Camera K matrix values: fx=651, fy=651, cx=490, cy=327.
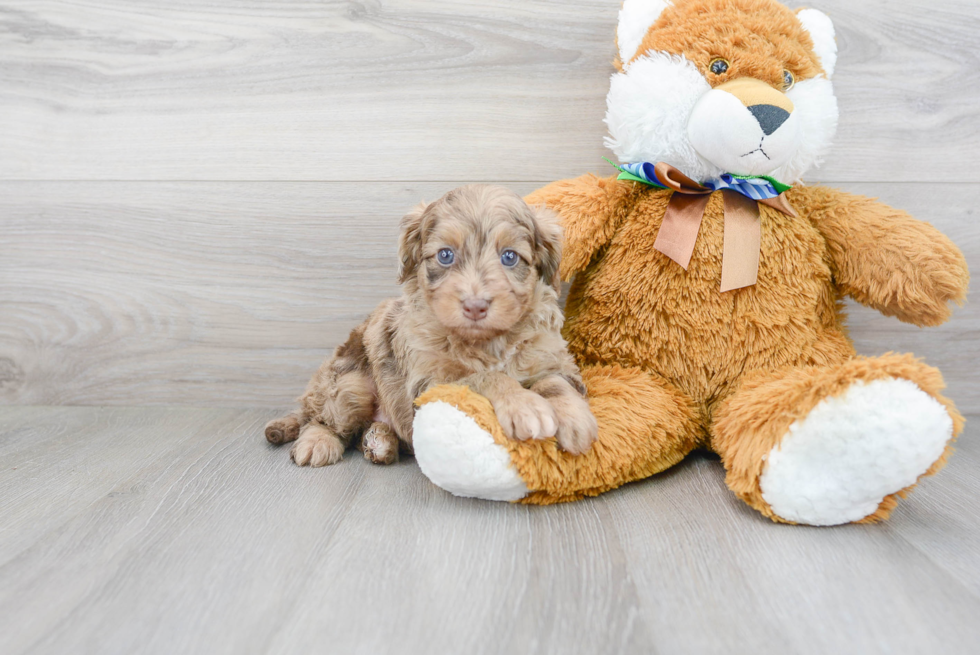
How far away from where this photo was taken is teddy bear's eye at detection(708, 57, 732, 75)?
5.14 feet

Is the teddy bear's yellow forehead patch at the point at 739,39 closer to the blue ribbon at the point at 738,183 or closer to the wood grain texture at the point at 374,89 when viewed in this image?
the blue ribbon at the point at 738,183

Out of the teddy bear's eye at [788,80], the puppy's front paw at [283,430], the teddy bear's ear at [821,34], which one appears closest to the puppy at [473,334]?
the puppy's front paw at [283,430]

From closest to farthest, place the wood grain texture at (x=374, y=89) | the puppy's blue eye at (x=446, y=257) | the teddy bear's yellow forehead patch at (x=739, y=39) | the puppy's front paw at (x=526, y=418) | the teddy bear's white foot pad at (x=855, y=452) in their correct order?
the teddy bear's white foot pad at (x=855, y=452), the puppy's front paw at (x=526, y=418), the puppy's blue eye at (x=446, y=257), the teddy bear's yellow forehead patch at (x=739, y=39), the wood grain texture at (x=374, y=89)

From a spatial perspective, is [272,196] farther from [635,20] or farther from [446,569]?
[446,569]

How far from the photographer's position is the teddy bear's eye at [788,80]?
1586 mm

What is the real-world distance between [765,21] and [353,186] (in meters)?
1.24

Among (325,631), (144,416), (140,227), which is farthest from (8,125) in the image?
(325,631)

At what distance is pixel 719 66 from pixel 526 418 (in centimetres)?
98

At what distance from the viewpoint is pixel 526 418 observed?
1.29 metres

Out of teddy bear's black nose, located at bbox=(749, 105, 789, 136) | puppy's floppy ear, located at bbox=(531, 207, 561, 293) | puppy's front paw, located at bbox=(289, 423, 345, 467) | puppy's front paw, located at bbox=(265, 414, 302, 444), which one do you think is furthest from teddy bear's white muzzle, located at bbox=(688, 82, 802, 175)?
puppy's front paw, located at bbox=(265, 414, 302, 444)

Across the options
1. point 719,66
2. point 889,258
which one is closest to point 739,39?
point 719,66

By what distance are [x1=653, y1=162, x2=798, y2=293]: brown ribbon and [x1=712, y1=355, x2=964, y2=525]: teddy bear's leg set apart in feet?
1.18

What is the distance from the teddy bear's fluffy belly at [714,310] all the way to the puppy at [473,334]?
210 mm

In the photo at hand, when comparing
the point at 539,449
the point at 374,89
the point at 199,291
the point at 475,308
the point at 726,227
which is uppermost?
the point at 374,89
